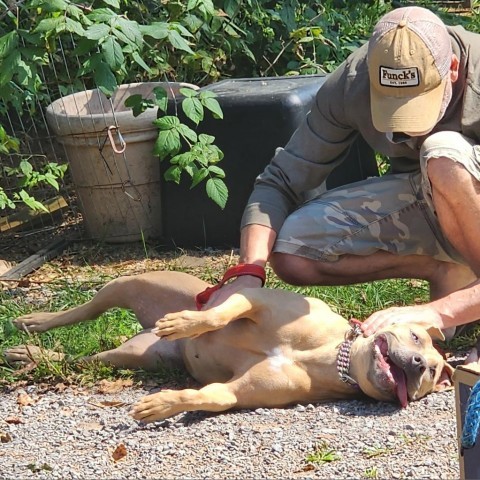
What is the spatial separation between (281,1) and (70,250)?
200cm

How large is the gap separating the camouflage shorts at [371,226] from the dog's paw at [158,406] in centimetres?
91

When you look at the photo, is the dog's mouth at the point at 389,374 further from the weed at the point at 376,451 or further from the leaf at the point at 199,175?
the leaf at the point at 199,175

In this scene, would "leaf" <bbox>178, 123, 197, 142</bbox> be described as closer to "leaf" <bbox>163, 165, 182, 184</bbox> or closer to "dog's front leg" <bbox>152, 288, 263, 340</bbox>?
"leaf" <bbox>163, 165, 182, 184</bbox>

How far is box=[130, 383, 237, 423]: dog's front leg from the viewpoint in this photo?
10.5 ft

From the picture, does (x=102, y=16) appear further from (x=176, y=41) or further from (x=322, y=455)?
(x=322, y=455)

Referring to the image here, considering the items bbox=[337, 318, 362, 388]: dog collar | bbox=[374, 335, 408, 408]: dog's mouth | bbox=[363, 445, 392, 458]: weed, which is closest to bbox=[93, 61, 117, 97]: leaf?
bbox=[337, 318, 362, 388]: dog collar

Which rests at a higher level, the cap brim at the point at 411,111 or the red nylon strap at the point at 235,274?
the cap brim at the point at 411,111

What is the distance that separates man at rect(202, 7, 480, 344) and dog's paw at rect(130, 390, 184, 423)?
0.41m

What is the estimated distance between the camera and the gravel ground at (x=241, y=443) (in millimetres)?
2867

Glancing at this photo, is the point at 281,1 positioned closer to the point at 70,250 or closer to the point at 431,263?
the point at 70,250

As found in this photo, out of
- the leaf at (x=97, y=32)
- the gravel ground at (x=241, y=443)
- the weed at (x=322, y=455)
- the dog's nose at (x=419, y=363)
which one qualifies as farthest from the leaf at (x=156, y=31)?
the weed at (x=322, y=455)

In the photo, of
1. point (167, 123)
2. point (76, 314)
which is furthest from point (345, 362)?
point (167, 123)

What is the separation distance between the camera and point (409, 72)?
3.28 metres

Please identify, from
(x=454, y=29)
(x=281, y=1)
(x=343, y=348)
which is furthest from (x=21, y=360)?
(x=281, y=1)
